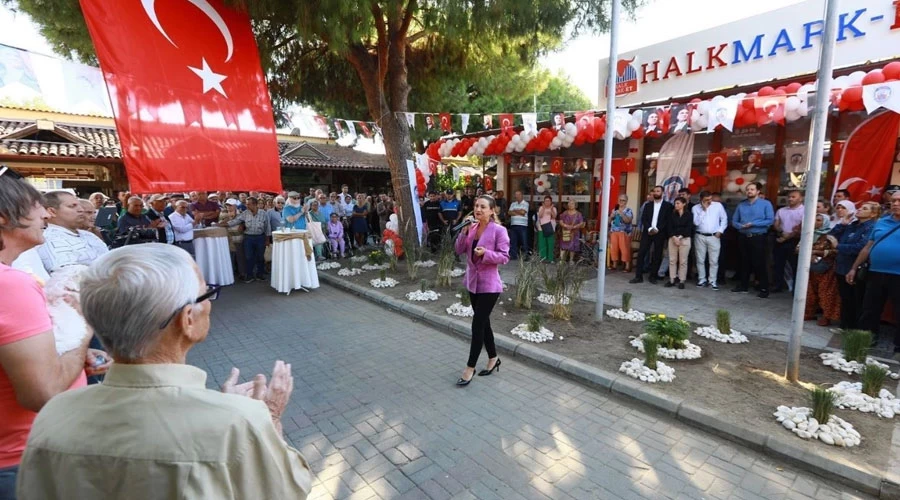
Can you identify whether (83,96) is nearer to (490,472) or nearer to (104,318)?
(104,318)

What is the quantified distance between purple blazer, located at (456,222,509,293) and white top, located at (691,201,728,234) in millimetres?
5280

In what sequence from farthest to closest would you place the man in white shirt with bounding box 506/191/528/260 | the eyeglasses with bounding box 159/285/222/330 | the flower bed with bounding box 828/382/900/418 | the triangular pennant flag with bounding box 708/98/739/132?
the man in white shirt with bounding box 506/191/528/260 < the triangular pennant flag with bounding box 708/98/739/132 < the flower bed with bounding box 828/382/900/418 < the eyeglasses with bounding box 159/285/222/330

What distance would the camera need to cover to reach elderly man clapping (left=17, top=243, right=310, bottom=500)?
37.6 inches

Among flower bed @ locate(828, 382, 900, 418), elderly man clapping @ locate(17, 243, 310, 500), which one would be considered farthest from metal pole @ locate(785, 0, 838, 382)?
elderly man clapping @ locate(17, 243, 310, 500)

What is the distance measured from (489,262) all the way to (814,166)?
9.94 ft

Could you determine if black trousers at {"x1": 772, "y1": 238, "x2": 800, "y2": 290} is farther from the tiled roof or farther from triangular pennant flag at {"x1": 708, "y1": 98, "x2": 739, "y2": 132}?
the tiled roof

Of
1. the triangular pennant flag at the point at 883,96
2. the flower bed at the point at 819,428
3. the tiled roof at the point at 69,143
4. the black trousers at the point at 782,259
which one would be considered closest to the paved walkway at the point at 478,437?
the flower bed at the point at 819,428

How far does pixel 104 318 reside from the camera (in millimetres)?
1049

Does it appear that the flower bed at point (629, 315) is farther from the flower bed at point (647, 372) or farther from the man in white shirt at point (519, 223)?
the man in white shirt at point (519, 223)

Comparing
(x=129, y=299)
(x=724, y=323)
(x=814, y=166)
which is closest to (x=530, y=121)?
(x=724, y=323)

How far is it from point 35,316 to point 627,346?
16.7 ft

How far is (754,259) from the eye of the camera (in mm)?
7281

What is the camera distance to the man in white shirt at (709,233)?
7551mm

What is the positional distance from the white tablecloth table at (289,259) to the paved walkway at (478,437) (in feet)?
9.26
